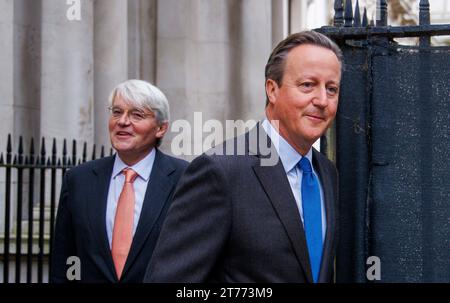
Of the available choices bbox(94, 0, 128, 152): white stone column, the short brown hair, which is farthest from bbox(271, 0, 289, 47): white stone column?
the short brown hair

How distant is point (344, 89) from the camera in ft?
14.5

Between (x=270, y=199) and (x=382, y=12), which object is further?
(x=382, y=12)

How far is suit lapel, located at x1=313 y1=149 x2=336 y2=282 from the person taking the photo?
3.38 meters

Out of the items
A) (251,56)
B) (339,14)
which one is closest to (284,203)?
(339,14)

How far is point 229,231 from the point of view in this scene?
3.24 m

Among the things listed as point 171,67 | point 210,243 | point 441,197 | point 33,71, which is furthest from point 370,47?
point 171,67

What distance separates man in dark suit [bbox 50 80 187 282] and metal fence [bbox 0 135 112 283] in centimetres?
342

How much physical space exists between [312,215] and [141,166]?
228cm

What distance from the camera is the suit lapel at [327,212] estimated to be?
3.38 m

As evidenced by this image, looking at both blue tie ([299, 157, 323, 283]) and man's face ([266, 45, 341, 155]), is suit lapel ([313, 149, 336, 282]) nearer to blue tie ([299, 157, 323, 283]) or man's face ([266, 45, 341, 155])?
blue tie ([299, 157, 323, 283])

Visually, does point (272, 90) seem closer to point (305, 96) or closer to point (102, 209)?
point (305, 96)

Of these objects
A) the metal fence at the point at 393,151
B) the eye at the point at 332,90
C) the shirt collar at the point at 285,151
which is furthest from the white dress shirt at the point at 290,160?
the metal fence at the point at 393,151
